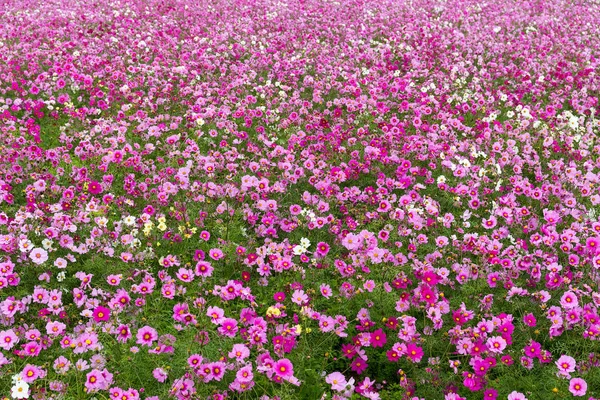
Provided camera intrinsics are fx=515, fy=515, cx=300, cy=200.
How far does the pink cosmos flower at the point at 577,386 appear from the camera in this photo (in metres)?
3.31

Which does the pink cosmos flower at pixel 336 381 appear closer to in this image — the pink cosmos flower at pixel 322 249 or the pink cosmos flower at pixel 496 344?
the pink cosmos flower at pixel 496 344

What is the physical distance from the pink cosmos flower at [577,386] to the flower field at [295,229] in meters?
0.02

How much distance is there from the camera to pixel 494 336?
389 centimetres

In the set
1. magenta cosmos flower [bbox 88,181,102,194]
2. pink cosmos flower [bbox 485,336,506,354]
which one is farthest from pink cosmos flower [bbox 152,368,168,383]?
magenta cosmos flower [bbox 88,181,102,194]

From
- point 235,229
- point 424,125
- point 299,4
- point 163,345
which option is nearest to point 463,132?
point 424,125

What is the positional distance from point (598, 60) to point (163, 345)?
11249 millimetres

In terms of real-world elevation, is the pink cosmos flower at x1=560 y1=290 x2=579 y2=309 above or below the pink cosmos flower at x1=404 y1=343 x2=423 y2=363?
above

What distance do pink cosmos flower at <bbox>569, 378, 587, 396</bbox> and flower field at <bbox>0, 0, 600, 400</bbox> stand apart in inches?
0.7

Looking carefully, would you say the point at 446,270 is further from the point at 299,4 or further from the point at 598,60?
the point at 299,4

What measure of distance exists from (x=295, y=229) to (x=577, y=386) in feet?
9.22

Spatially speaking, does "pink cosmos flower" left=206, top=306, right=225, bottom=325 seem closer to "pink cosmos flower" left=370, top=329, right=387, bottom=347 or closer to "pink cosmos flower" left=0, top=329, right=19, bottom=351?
"pink cosmos flower" left=370, top=329, right=387, bottom=347

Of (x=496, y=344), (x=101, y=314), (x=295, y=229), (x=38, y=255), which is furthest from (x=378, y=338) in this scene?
(x=38, y=255)

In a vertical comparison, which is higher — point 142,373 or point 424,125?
point 424,125

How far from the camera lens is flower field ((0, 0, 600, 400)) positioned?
11.9ft
